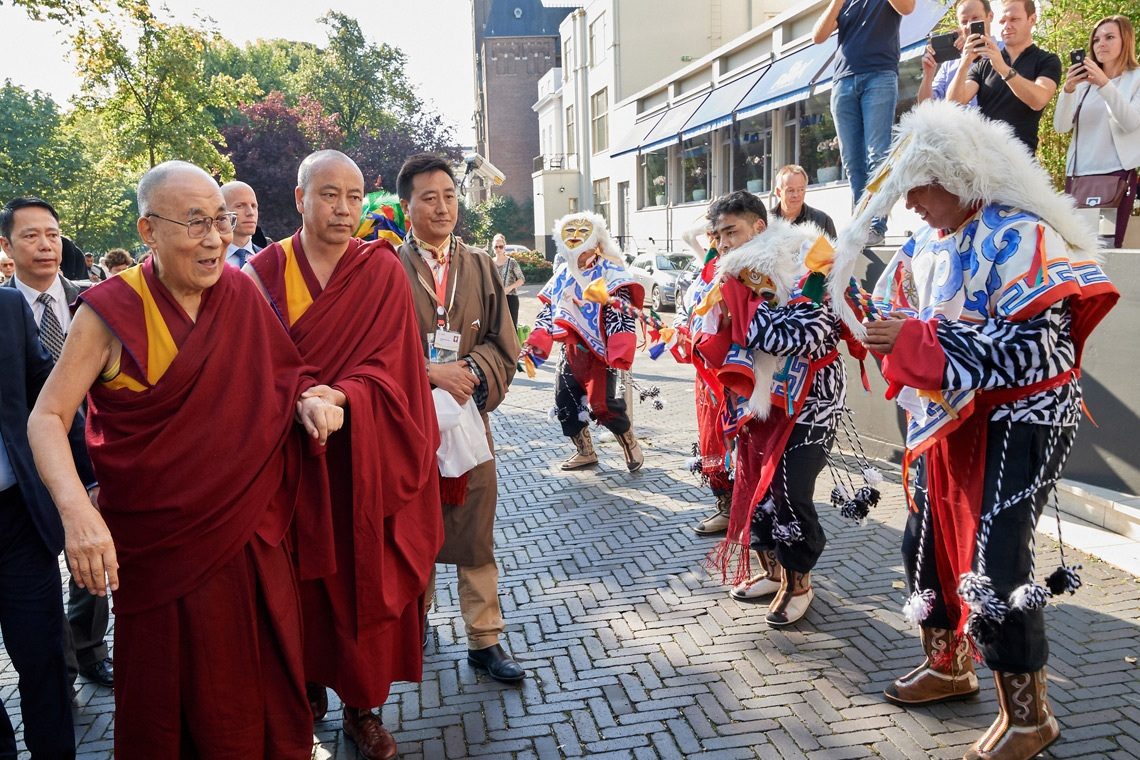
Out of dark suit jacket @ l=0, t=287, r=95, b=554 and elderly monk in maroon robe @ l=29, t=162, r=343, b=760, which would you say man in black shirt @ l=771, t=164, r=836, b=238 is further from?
dark suit jacket @ l=0, t=287, r=95, b=554

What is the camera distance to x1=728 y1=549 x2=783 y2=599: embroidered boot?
15.1 ft

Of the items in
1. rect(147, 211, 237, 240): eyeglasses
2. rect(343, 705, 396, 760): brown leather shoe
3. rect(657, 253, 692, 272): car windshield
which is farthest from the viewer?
rect(657, 253, 692, 272): car windshield

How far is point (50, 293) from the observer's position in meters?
3.90

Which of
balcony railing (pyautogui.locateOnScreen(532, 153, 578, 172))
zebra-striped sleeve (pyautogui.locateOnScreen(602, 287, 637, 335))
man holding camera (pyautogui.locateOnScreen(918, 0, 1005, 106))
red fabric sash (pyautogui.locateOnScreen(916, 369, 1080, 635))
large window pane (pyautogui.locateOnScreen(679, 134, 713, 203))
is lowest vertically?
red fabric sash (pyautogui.locateOnScreen(916, 369, 1080, 635))

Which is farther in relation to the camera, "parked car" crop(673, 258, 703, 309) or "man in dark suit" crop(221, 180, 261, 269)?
"parked car" crop(673, 258, 703, 309)

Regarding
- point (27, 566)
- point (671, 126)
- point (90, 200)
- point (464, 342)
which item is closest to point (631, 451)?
point (464, 342)

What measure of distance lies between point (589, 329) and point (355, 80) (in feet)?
143

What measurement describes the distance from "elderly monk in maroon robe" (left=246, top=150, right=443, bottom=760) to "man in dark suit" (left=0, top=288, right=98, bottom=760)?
86 cm

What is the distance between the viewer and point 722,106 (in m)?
22.6

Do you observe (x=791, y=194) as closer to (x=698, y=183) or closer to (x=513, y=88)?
(x=698, y=183)

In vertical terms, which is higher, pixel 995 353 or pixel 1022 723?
pixel 995 353

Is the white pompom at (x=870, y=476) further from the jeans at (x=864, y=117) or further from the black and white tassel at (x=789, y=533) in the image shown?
the jeans at (x=864, y=117)

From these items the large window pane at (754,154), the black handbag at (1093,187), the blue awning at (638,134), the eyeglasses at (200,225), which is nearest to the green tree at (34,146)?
the blue awning at (638,134)

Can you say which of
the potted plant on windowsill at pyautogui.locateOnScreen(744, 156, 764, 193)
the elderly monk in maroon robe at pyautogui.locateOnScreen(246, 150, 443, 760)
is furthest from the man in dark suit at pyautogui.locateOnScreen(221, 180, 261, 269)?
the potted plant on windowsill at pyautogui.locateOnScreen(744, 156, 764, 193)
